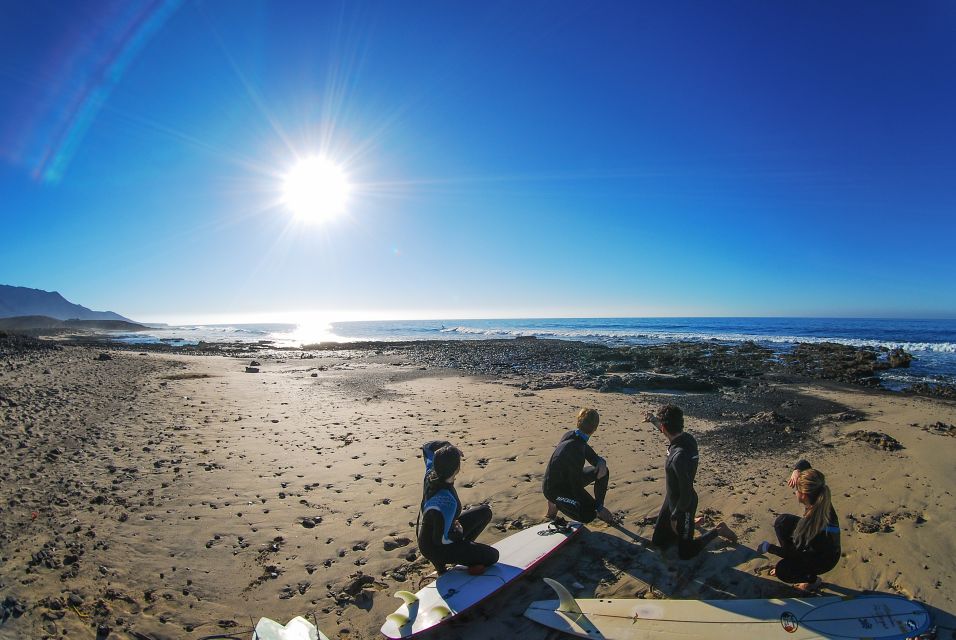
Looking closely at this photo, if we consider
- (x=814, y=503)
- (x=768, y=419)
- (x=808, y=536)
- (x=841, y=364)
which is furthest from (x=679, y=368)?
(x=814, y=503)

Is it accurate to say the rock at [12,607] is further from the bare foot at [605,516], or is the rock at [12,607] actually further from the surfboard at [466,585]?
the bare foot at [605,516]

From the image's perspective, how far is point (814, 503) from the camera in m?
4.47

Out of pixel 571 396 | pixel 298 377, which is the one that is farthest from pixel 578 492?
pixel 298 377

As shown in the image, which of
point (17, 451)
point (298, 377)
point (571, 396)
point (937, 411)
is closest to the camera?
point (17, 451)

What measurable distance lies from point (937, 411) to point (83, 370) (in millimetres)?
33698

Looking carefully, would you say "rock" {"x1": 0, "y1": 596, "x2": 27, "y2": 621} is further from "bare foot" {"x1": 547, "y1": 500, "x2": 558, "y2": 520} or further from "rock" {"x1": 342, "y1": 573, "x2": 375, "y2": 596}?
"bare foot" {"x1": 547, "y1": 500, "x2": 558, "y2": 520}

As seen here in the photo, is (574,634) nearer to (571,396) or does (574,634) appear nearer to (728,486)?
(728,486)

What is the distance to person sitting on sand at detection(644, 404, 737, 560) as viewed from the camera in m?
5.22

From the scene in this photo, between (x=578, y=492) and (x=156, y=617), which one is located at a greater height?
(x=578, y=492)

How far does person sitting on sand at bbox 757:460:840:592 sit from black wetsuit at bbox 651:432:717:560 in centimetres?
77

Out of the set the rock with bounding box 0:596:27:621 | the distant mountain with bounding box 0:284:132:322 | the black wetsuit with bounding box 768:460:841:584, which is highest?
the distant mountain with bounding box 0:284:132:322

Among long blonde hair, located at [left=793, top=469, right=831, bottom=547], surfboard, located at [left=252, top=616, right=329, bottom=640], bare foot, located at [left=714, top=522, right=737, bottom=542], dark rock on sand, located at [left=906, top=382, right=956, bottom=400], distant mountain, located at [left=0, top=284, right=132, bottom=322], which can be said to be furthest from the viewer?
distant mountain, located at [left=0, top=284, right=132, bottom=322]

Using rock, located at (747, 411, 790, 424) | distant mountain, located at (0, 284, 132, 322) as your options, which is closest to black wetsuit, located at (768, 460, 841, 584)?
rock, located at (747, 411, 790, 424)

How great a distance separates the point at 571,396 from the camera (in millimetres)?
16984
